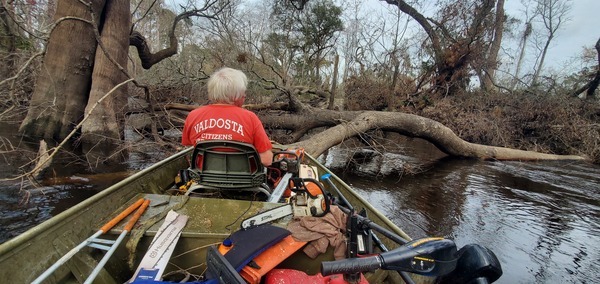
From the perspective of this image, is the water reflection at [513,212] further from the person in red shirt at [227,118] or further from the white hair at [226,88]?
the white hair at [226,88]

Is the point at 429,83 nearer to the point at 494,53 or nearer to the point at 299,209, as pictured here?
the point at 494,53

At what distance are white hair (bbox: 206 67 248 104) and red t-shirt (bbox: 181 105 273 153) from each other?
0.07m

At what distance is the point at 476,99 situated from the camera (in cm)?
1198

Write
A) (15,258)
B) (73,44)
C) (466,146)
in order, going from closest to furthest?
(15,258) → (73,44) → (466,146)

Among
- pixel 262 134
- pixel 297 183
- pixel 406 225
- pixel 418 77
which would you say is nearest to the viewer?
pixel 297 183

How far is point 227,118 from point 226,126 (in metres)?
0.07

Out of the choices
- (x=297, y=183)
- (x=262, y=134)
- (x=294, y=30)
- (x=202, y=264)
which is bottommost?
(x=202, y=264)

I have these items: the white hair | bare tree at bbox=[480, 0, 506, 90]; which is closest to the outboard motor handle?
the white hair

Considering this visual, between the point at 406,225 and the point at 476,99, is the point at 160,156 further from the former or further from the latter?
the point at 476,99

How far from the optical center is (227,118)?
95.4 inches

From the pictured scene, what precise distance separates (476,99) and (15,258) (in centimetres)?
1364

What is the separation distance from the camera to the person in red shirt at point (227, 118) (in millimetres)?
2426

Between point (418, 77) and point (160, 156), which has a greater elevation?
point (418, 77)

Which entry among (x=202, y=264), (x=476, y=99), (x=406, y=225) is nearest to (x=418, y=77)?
(x=476, y=99)
